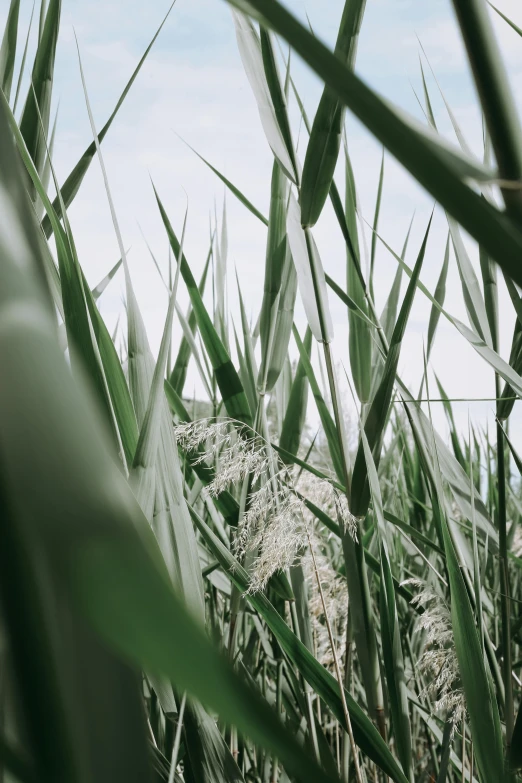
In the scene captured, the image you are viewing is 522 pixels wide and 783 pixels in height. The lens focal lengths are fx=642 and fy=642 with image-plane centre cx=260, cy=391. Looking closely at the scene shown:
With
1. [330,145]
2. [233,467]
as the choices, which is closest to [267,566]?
[233,467]

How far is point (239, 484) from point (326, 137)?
27.1 inches

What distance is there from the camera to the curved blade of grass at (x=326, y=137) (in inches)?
26.1

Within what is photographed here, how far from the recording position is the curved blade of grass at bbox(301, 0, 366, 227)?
2.18 ft

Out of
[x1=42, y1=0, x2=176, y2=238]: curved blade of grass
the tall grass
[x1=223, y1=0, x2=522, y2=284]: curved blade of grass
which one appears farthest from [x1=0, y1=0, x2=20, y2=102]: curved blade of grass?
[x1=223, y1=0, x2=522, y2=284]: curved blade of grass

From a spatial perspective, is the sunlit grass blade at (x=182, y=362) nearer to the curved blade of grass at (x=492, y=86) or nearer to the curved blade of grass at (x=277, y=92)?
the curved blade of grass at (x=277, y=92)

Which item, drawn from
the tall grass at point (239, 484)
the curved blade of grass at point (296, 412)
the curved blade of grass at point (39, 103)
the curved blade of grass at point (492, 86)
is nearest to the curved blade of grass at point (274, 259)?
the tall grass at point (239, 484)

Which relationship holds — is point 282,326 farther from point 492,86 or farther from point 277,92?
point 492,86

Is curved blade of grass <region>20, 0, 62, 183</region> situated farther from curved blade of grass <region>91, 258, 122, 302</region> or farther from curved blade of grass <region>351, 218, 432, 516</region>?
curved blade of grass <region>351, 218, 432, 516</region>

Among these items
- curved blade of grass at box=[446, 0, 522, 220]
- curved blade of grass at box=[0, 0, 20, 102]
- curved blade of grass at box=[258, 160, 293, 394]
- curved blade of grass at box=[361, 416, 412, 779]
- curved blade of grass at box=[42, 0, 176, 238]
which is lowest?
curved blade of grass at box=[361, 416, 412, 779]

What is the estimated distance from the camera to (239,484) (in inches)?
47.9

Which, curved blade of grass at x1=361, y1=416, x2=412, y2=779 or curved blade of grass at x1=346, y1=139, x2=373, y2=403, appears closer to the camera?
curved blade of grass at x1=361, y1=416, x2=412, y2=779

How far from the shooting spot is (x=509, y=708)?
78 cm

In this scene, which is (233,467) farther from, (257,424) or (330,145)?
(330,145)

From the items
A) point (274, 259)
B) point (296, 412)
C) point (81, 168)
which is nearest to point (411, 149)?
point (81, 168)
